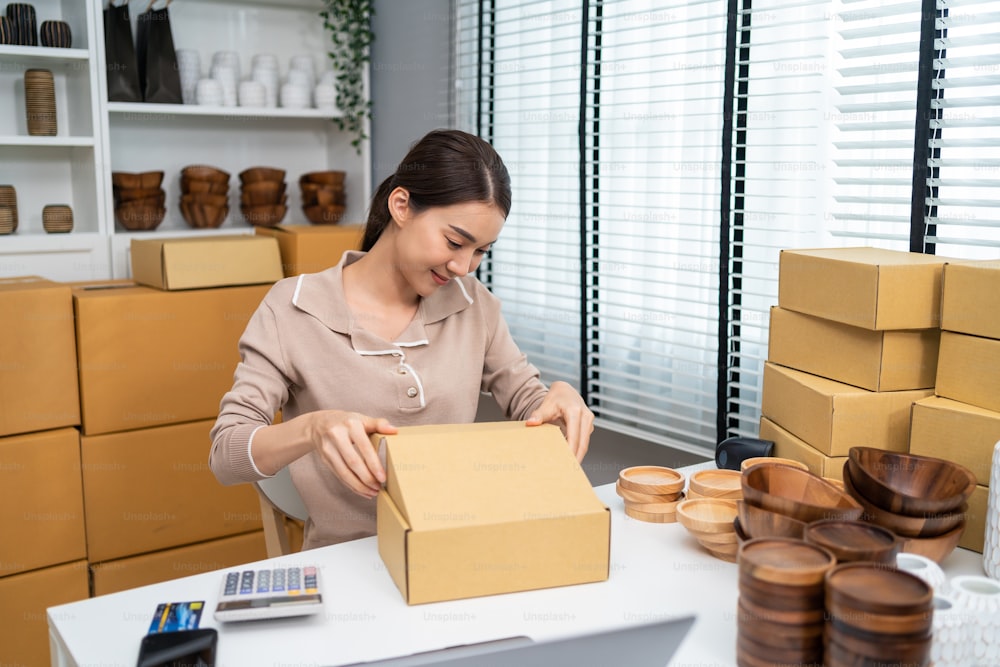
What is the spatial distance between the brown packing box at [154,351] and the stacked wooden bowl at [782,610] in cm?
186

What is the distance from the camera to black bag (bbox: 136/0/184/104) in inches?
109

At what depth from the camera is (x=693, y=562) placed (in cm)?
129

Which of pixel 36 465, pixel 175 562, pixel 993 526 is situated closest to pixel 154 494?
pixel 175 562

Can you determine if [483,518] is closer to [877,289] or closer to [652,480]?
[652,480]

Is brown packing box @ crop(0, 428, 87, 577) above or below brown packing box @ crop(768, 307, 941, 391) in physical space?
below

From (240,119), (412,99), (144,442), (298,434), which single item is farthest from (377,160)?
(298,434)

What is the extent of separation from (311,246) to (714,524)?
174 centimetres

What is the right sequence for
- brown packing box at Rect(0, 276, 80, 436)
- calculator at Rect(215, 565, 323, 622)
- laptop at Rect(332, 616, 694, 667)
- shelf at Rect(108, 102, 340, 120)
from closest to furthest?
laptop at Rect(332, 616, 694, 667) → calculator at Rect(215, 565, 323, 622) → brown packing box at Rect(0, 276, 80, 436) → shelf at Rect(108, 102, 340, 120)

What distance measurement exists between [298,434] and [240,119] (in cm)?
216

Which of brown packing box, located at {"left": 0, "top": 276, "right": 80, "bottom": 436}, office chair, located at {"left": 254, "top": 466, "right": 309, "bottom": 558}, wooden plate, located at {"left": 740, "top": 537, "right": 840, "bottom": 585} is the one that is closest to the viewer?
wooden plate, located at {"left": 740, "top": 537, "right": 840, "bottom": 585}

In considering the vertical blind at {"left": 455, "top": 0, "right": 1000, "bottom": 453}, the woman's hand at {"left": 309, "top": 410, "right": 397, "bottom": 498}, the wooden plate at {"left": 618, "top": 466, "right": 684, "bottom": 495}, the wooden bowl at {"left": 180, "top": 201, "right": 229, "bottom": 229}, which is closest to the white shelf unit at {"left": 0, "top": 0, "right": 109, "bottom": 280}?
the wooden bowl at {"left": 180, "top": 201, "right": 229, "bottom": 229}

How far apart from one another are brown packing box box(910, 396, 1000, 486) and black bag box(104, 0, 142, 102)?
2.43 m

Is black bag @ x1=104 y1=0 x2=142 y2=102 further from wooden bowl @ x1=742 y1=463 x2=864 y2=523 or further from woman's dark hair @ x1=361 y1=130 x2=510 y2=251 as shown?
wooden bowl @ x1=742 y1=463 x2=864 y2=523

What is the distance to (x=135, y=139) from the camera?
9.86 ft
